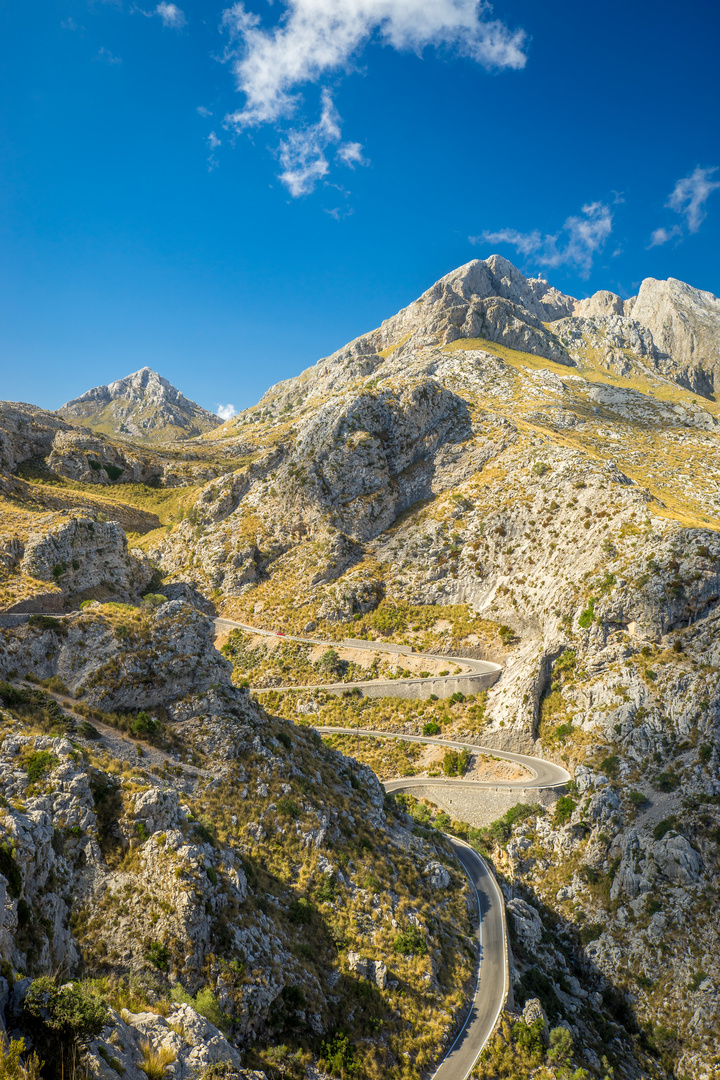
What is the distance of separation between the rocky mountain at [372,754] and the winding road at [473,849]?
1.04 m

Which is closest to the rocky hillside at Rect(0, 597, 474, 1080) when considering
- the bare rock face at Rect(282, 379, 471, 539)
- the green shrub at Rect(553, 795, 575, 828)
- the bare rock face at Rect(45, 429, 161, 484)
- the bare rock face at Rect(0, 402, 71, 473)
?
the green shrub at Rect(553, 795, 575, 828)

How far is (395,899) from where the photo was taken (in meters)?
32.1

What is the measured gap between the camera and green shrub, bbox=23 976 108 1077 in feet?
38.3

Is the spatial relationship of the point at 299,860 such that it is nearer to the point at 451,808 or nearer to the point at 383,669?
the point at 451,808

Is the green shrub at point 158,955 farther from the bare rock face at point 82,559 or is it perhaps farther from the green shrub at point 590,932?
the bare rock face at point 82,559

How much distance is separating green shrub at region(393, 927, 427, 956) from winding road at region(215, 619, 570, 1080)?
407cm

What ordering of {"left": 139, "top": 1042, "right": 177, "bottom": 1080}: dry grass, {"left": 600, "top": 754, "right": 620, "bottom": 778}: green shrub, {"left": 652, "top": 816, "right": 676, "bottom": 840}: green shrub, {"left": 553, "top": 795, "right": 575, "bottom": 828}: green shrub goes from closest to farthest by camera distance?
{"left": 139, "top": 1042, "right": 177, "bottom": 1080}: dry grass → {"left": 652, "top": 816, "right": 676, "bottom": 840}: green shrub → {"left": 553, "top": 795, "right": 575, "bottom": 828}: green shrub → {"left": 600, "top": 754, "right": 620, "bottom": 778}: green shrub

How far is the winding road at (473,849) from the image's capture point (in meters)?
27.5

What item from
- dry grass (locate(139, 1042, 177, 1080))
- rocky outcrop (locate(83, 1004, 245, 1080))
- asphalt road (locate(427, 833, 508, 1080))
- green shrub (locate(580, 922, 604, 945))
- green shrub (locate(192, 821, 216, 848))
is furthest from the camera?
green shrub (locate(580, 922, 604, 945))

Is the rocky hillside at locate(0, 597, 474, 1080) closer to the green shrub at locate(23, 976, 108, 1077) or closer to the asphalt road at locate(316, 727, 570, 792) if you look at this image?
the green shrub at locate(23, 976, 108, 1077)

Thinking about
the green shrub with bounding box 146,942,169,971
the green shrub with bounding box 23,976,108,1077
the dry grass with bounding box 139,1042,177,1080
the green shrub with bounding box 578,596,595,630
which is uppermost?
the green shrub with bounding box 578,596,595,630

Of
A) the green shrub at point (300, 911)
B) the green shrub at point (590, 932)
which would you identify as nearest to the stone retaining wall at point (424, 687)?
the green shrub at point (590, 932)

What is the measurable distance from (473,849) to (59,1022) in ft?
143

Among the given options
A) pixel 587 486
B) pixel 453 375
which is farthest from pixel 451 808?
pixel 453 375
